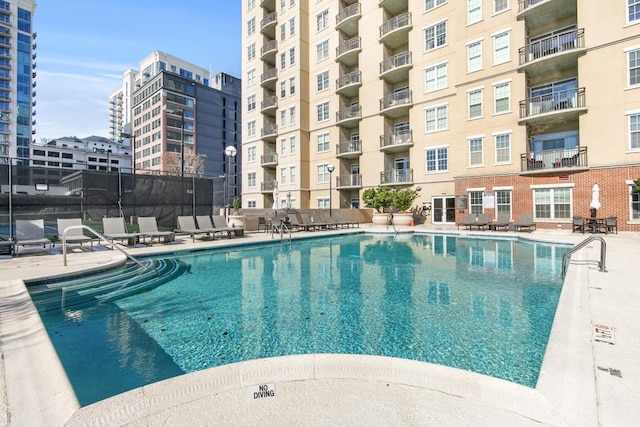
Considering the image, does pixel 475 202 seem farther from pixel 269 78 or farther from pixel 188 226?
pixel 269 78

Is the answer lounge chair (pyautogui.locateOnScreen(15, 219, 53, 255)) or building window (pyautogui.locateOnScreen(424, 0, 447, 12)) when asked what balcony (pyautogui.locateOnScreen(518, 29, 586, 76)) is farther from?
lounge chair (pyautogui.locateOnScreen(15, 219, 53, 255))

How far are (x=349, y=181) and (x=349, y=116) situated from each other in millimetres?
6088

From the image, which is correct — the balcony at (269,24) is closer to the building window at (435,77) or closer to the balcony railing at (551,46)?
the building window at (435,77)

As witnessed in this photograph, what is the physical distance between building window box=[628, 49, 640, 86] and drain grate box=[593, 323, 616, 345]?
1958 cm

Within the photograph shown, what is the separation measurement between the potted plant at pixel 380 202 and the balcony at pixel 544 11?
1339cm

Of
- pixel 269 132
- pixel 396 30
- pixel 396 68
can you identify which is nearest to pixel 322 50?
pixel 396 30

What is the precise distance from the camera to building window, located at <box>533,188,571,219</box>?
60.4ft

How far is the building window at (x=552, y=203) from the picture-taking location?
18406mm

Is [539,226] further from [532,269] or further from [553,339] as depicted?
[553,339]

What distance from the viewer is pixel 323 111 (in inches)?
1249

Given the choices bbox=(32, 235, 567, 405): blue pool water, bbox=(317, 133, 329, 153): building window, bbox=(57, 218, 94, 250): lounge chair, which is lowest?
bbox=(32, 235, 567, 405): blue pool water

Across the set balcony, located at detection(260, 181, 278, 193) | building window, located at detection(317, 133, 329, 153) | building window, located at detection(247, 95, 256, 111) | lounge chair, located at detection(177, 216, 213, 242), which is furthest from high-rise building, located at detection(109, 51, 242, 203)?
lounge chair, located at detection(177, 216, 213, 242)

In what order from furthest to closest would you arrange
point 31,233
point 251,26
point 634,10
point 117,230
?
point 251,26, point 634,10, point 117,230, point 31,233

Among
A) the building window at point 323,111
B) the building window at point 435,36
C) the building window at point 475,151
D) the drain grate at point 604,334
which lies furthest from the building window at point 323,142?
the drain grate at point 604,334
